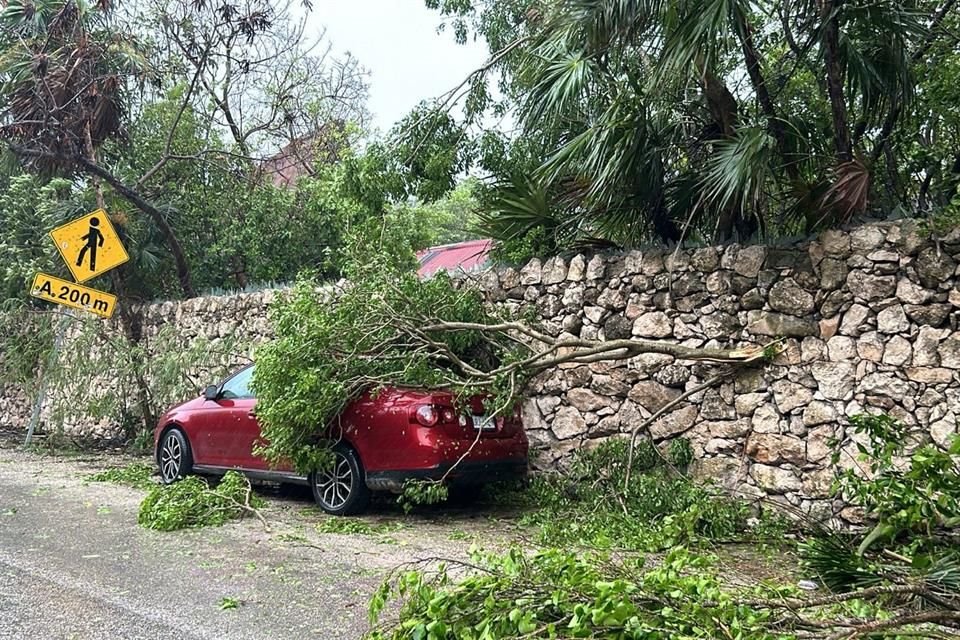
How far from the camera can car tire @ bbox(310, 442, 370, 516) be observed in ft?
24.3

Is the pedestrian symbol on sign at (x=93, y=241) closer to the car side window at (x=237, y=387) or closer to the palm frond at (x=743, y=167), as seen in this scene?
the car side window at (x=237, y=387)

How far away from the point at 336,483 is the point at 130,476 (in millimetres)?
3593

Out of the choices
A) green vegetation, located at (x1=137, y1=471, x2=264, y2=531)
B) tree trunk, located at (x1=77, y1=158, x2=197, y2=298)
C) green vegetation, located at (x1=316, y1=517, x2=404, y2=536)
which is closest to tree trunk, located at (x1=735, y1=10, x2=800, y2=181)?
green vegetation, located at (x1=316, y1=517, x2=404, y2=536)

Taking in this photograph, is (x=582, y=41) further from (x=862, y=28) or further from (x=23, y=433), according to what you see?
(x=23, y=433)

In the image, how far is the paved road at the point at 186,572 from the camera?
432 centimetres

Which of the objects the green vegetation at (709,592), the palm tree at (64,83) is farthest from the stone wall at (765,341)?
the palm tree at (64,83)

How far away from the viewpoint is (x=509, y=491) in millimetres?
8281

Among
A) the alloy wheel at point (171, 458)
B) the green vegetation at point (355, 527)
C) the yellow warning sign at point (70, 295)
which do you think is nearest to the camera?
the green vegetation at point (355, 527)

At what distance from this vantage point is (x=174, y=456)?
9336 mm

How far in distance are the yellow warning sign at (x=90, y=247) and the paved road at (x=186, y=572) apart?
4.14 m

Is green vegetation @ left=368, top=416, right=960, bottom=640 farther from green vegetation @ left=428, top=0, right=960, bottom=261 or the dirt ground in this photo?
green vegetation @ left=428, top=0, right=960, bottom=261

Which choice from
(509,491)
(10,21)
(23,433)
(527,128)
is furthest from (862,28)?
(23,433)

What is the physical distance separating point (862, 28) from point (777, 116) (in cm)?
91

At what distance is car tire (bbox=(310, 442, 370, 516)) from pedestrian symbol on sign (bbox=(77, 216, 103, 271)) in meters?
5.69
